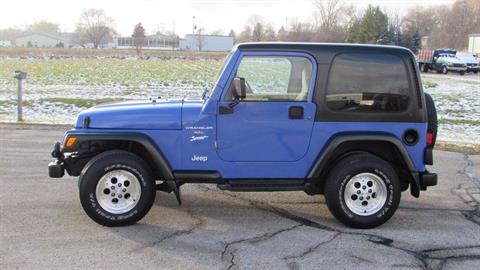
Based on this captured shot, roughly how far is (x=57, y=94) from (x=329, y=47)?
1620 centimetres

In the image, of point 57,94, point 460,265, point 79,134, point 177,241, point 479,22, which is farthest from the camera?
point 479,22

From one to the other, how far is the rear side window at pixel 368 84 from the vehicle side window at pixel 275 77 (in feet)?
0.96

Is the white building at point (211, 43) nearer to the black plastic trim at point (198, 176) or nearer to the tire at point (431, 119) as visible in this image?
the tire at point (431, 119)

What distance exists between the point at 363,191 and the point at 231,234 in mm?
1486

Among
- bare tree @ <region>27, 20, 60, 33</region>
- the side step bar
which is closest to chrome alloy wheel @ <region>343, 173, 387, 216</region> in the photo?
the side step bar

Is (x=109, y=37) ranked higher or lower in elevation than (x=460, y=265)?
higher

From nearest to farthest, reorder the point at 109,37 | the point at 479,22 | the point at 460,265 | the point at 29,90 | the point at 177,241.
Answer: the point at 460,265
the point at 177,241
the point at 29,90
the point at 479,22
the point at 109,37

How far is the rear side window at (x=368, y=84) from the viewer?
5.25m

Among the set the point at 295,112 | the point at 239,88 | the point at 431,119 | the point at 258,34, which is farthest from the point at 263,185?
the point at 258,34

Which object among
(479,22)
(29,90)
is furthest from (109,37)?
(29,90)

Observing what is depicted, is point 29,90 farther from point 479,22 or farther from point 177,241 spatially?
point 479,22

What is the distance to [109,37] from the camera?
13925 centimetres

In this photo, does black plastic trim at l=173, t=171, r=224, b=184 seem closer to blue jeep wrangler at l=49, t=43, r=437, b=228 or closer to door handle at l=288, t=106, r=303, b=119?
blue jeep wrangler at l=49, t=43, r=437, b=228

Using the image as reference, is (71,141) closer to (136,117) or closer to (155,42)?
(136,117)
